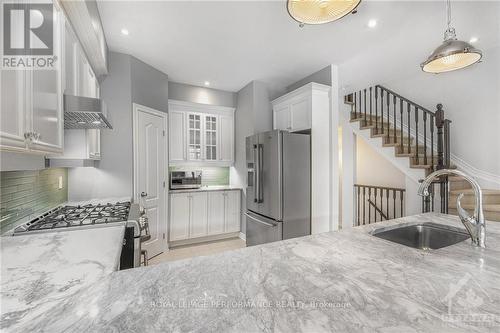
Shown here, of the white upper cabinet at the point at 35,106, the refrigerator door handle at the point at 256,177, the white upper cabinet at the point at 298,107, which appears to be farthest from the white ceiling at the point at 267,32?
the refrigerator door handle at the point at 256,177

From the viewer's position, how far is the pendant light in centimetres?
155

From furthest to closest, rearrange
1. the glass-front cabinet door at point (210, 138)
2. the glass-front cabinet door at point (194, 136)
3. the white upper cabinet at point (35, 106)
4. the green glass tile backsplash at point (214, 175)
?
1. the green glass tile backsplash at point (214, 175)
2. the glass-front cabinet door at point (210, 138)
3. the glass-front cabinet door at point (194, 136)
4. the white upper cabinet at point (35, 106)

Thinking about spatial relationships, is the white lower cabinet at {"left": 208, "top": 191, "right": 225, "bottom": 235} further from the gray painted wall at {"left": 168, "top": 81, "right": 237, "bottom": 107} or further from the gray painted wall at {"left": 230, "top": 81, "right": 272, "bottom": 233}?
the gray painted wall at {"left": 168, "top": 81, "right": 237, "bottom": 107}

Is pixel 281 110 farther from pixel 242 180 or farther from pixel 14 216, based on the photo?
pixel 14 216

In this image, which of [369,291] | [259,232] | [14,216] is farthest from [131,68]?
[369,291]

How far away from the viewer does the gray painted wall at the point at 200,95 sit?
3.85m

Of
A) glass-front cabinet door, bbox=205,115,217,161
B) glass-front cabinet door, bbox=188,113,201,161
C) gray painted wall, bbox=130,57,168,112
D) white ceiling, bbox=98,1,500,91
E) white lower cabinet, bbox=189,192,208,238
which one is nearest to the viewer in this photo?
white ceiling, bbox=98,1,500,91

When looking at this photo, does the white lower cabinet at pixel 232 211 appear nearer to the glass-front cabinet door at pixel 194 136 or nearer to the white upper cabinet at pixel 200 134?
the white upper cabinet at pixel 200 134

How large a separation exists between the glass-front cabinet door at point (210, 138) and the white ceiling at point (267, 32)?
1.00m

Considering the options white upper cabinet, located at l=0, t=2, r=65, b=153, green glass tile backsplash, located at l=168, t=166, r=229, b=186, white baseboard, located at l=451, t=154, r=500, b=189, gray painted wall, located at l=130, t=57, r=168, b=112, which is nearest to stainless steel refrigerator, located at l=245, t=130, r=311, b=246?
green glass tile backsplash, located at l=168, t=166, r=229, b=186

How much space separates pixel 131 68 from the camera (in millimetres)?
2881

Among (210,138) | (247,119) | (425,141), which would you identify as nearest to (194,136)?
(210,138)

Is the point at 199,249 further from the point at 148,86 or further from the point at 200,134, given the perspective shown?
the point at 148,86

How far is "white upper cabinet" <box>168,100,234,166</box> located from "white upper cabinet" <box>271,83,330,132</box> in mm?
1030
